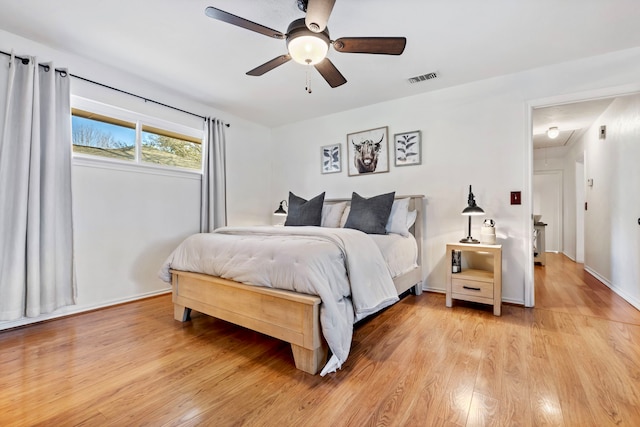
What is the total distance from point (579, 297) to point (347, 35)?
11.5ft

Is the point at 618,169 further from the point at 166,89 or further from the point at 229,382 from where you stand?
the point at 166,89

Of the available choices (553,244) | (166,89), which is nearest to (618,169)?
(553,244)

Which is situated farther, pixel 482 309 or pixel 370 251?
pixel 482 309

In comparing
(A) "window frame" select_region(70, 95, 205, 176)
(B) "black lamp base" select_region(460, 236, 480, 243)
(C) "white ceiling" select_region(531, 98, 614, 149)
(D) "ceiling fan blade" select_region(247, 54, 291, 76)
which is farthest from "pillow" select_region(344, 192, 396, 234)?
(A) "window frame" select_region(70, 95, 205, 176)

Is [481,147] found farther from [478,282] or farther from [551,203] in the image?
[551,203]

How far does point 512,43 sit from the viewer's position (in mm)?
2395

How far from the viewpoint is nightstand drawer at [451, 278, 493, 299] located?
2631 mm

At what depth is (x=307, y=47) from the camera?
1809mm

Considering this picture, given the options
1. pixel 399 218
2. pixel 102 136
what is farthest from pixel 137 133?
pixel 399 218

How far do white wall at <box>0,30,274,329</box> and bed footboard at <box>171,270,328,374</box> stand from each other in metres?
1.06

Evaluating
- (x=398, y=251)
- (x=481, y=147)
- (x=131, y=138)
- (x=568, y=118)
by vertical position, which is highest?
(x=568, y=118)

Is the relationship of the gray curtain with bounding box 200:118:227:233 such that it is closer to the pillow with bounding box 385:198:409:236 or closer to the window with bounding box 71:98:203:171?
the window with bounding box 71:98:203:171

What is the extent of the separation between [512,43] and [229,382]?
10.7ft

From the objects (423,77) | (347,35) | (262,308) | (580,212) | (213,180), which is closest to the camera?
(262,308)
